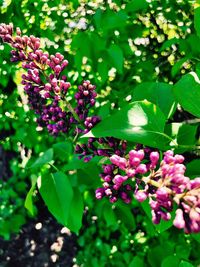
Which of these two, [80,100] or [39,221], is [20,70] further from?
[39,221]

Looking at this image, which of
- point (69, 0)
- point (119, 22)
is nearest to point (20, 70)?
point (69, 0)

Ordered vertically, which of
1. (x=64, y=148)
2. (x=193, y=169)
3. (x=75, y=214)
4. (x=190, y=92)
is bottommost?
→ (x=75, y=214)

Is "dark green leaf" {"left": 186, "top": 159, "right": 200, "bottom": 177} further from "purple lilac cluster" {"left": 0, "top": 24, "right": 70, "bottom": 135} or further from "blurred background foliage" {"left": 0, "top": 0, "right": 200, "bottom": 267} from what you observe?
"blurred background foliage" {"left": 0, "top": 0, "right": 200, "bottom": 267}

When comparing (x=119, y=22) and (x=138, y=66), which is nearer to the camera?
(x=119, y=22)

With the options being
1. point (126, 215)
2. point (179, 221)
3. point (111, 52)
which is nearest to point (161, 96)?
point (179, 221)

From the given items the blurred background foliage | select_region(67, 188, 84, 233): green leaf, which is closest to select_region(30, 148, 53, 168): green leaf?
select_region(67, 188, 84, 233): green leaf

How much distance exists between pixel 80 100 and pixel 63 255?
346 cm

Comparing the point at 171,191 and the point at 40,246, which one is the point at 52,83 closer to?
the point at 171,191

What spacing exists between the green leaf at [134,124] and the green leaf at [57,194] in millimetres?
359

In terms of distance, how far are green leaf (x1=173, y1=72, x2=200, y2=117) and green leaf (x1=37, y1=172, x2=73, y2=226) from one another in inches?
23.2

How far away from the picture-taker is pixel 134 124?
1.31m

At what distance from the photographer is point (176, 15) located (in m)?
2.91

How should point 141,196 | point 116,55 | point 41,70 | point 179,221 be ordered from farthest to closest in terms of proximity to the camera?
point 116,55
point 41,70
point 141,196
point 179,221

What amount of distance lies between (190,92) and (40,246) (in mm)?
4028
